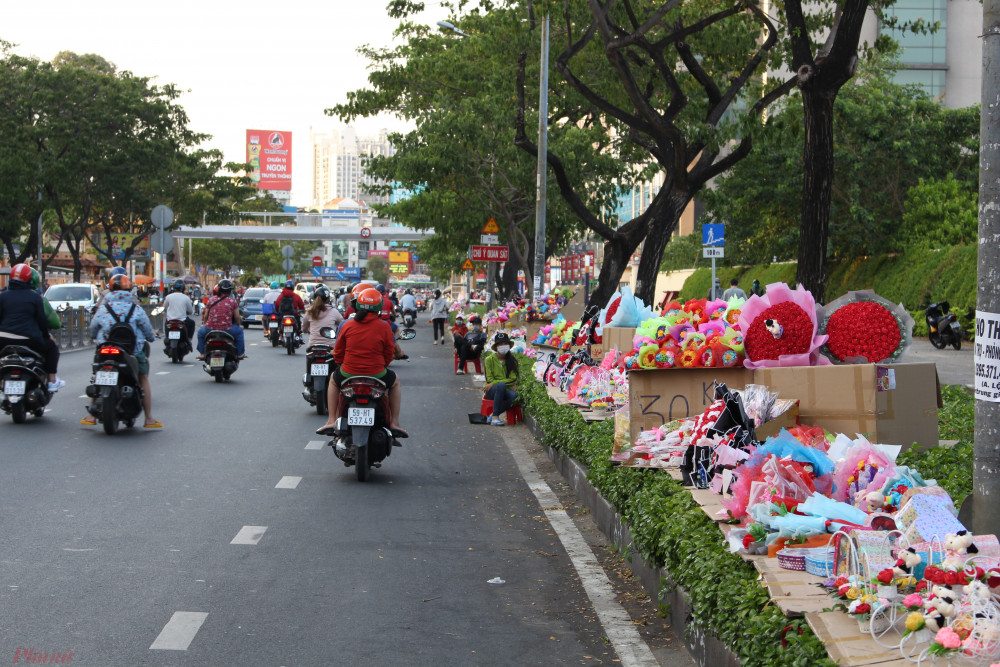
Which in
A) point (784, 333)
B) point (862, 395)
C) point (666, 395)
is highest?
point (784, 333)

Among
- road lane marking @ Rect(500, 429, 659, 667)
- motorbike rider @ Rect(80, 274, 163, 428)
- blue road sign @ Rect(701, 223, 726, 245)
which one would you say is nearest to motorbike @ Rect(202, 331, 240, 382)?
motorbike rider @ Rect(80, 274, 163, 428)

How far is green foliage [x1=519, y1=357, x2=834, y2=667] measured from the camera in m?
4.14

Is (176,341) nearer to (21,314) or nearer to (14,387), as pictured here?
(21,314)

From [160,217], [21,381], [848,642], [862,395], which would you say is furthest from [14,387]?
[160,217]

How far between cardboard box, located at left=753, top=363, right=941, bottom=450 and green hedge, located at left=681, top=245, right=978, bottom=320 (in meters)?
21.5

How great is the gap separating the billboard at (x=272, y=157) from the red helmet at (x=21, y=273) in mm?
104426

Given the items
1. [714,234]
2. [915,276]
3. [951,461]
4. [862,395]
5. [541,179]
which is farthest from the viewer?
[915,276]

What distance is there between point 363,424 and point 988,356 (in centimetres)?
610

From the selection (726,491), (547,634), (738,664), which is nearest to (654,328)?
(726,491)

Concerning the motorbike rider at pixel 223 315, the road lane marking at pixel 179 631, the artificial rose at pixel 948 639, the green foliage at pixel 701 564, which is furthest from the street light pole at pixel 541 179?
the artificial rose at pixel 948 639

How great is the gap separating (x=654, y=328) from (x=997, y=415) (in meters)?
3.98

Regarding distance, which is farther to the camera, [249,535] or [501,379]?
[501,379]

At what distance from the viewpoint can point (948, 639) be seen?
357 cm

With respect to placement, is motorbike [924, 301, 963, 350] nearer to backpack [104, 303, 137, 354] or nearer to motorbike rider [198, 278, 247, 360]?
motorbike rider [198, 278, 247, 360]
